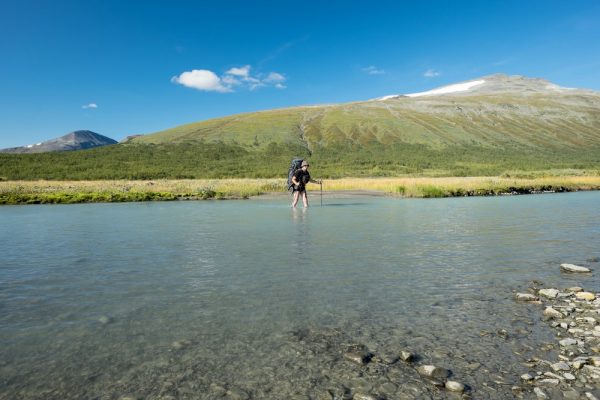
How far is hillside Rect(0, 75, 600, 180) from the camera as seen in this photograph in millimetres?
110250

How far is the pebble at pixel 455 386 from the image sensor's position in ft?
17.7

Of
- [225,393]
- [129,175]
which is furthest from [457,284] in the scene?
[129,175]

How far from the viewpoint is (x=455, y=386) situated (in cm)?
546

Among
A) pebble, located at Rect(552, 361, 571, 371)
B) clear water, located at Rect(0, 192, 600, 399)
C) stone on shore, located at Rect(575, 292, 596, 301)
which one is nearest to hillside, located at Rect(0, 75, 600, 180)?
clear water, located at Rect(0, 192, 600, 399)

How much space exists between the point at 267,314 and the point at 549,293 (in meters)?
5.89

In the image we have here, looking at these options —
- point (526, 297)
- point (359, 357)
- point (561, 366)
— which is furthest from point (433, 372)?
point (526, 297)

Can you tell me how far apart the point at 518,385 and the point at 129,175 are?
4178 inches

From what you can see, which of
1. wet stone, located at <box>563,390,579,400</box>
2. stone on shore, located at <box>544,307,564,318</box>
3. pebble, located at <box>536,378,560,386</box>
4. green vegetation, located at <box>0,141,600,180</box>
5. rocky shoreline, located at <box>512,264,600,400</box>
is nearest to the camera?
wet stone, located at <box>563,390,579,400</box>

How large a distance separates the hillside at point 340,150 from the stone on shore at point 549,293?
291ft

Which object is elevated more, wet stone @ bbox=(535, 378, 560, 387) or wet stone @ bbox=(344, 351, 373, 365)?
wet stone @ bbox=(344, 351, 373, 365)

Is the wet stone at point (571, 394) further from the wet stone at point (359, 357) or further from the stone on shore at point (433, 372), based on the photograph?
the wet stone at point (359, 357)

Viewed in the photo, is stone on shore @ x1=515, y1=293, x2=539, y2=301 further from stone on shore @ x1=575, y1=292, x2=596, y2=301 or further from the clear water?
stone on shore @ x1=575, y1=292, x2=596, y2=301

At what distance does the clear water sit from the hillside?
3319 inches

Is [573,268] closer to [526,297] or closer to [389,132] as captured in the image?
[526,297]
